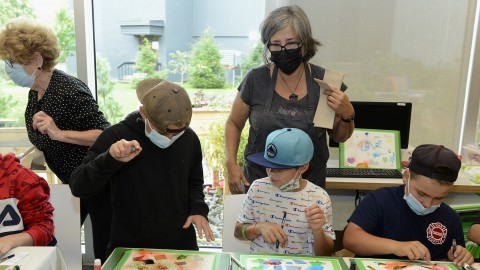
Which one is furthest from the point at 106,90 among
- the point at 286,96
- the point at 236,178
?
the point at 286,96

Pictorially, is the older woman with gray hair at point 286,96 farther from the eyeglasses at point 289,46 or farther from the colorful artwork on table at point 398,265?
the colorful artwork on table at point 398,265

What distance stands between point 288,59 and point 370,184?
1016 millimetres

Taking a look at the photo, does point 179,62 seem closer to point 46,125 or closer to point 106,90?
point 106,90

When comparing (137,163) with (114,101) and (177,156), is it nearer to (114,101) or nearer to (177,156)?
(177,156)

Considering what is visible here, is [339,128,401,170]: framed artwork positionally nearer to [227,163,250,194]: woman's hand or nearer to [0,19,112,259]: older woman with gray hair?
[227,163,250,194]: woman's hand

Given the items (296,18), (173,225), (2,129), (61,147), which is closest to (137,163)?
(173,225)

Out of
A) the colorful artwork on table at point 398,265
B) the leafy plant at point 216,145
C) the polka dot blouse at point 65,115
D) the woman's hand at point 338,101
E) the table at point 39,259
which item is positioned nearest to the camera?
the table at point 39,259

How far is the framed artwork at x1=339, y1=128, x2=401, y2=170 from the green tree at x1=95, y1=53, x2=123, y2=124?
170 cm

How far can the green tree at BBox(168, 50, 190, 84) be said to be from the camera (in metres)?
3.19

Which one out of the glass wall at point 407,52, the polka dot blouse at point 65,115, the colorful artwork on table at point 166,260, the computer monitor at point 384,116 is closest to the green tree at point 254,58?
the glass wall at point 407,52

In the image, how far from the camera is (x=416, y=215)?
1.62m

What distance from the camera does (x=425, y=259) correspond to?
4.77 feet

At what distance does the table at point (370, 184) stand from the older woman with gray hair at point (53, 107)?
131 cm

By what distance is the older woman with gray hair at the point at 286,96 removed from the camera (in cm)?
192
